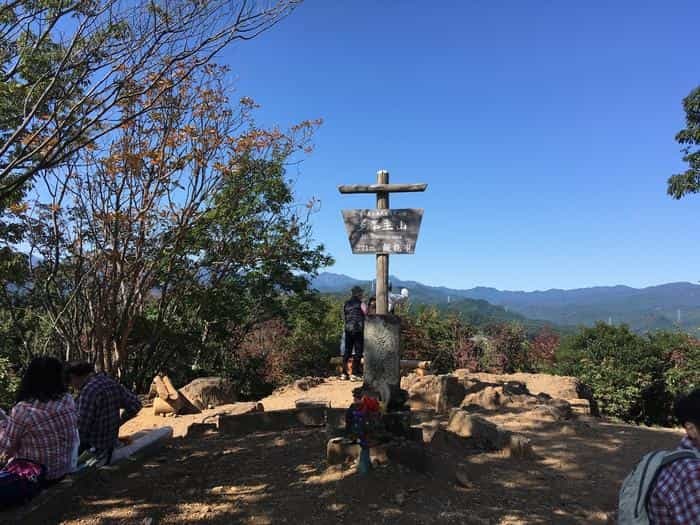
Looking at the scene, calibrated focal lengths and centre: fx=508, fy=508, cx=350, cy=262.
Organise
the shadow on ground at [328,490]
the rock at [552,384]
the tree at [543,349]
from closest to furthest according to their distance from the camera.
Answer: the shadow on ground at [328,490] < the rock at [552,384] < the tree at [543,349]

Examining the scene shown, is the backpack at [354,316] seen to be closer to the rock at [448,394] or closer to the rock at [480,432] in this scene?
the rock at [448,394]

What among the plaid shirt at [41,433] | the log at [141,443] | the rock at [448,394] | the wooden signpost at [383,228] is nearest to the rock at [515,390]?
the rock at [448,394]

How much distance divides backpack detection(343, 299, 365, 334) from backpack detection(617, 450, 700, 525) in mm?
7367

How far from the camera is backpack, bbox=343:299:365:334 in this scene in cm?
934

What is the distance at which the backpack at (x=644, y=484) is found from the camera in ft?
6.36

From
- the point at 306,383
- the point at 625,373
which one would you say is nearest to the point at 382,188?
the point at 306,383

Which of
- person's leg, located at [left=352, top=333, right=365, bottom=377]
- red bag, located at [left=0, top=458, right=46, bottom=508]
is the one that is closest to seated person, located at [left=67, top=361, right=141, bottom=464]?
red bag, located at [left=0, top=458, right=46, bottom=508]

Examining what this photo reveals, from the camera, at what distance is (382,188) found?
15.9 feet

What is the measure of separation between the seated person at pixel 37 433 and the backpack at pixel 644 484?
3.43 meters

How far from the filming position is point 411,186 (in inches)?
189

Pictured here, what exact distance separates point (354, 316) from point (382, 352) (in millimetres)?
4688

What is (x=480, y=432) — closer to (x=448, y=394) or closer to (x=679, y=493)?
(x=448, y=394)

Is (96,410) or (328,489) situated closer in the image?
(328,489)

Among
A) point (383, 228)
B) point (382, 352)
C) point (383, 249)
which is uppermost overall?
point (383, 228)
